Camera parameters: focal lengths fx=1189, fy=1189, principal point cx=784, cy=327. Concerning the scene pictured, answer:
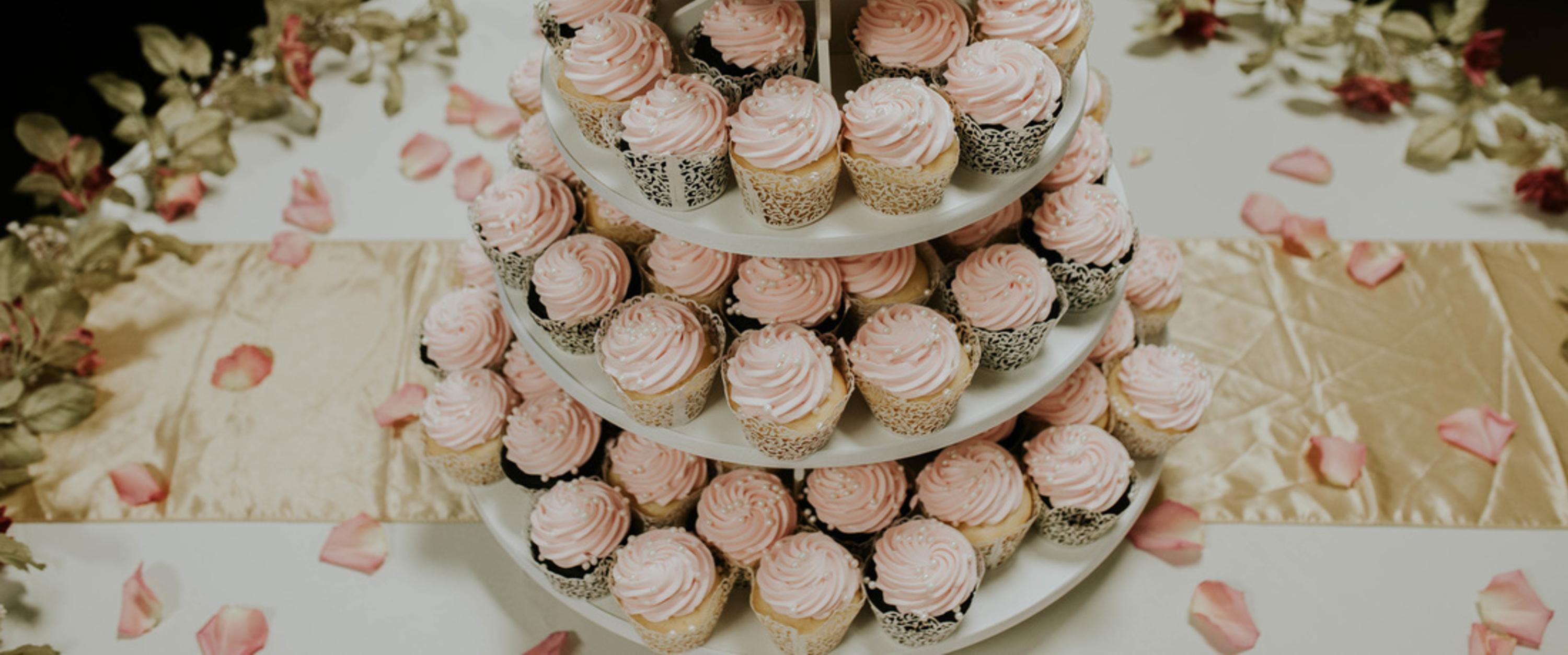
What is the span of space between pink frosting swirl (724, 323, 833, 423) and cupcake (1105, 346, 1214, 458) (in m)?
0.64

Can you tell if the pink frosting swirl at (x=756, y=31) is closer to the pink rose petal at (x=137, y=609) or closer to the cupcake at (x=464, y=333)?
the cupcake at (x=464, y=333)

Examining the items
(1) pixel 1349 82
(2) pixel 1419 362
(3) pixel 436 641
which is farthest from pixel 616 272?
(1) pixel 1349 82

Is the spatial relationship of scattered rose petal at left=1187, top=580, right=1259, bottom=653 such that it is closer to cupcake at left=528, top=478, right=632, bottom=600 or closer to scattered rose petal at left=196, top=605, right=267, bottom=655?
cupcake at left=528, top=478, right=632, bottom=600

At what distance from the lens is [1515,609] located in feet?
7.00

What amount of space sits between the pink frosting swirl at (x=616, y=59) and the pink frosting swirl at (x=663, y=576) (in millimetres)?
714

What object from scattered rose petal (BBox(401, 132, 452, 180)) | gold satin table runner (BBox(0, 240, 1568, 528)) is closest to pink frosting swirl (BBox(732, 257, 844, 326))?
gold satin table runner (BBox(0, 240, 1568, 528))

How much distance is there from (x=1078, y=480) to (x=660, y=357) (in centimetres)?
74

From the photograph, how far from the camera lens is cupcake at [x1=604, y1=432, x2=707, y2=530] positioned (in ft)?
6.66

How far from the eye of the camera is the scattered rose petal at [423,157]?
3078mm

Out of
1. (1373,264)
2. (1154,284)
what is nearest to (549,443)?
(1154,284)

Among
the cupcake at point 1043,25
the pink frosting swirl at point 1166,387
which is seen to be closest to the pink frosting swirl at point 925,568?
the pink frosting swirl at point 1166,387

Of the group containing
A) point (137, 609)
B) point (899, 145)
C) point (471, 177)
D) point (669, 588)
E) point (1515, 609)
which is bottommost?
point (1515, 609)

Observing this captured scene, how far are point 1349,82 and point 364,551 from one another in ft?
8.73

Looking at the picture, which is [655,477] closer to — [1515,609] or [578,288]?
[578,288]
